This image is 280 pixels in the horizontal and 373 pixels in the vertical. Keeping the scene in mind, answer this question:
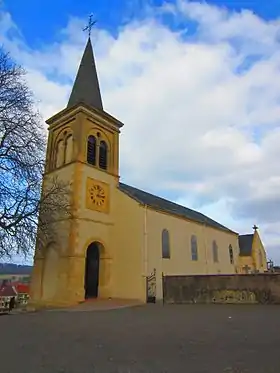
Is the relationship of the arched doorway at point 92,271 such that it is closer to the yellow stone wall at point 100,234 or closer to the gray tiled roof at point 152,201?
the yellow stone wall at point 100,234

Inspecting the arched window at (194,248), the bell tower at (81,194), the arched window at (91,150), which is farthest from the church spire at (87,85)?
the arched window at (194,248)

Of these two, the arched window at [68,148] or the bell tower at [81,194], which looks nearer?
the bell tower at [81,194]

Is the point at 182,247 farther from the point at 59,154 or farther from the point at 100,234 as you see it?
the point at 59,154

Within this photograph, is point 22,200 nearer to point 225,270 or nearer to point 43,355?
point 43,355

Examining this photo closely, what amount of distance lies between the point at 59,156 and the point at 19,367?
879 inches

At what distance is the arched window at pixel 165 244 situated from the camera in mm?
26141

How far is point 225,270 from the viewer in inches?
1421

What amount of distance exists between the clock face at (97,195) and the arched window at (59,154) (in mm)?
3672

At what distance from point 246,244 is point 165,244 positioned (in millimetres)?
23604

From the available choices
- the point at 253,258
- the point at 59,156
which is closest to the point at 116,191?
the point at 59,156

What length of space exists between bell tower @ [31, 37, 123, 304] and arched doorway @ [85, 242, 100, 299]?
0.24 feet

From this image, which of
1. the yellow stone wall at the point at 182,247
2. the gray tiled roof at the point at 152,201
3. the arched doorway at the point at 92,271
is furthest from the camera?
the gray tiled roof at the point at 152,201

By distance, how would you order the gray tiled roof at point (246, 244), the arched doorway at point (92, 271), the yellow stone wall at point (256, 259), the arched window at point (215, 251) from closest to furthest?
the arched doorway at point (92, 271)
the arched window at point (215, 251)
the yellow stone wall at point (256, 259)
the gray tiled roof at point (246, 244)

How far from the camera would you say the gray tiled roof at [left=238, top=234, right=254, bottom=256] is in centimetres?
4466
